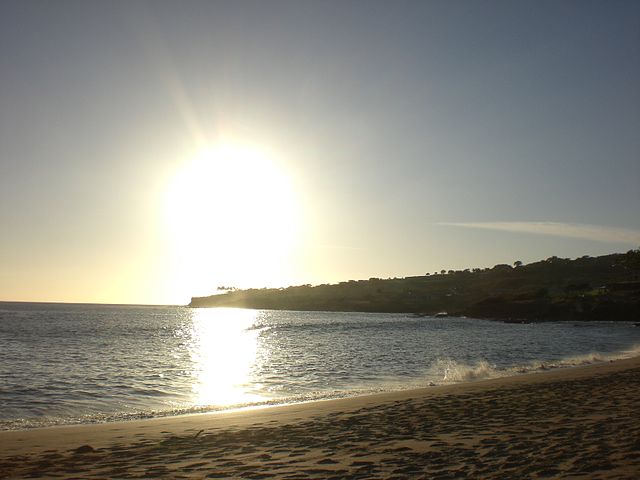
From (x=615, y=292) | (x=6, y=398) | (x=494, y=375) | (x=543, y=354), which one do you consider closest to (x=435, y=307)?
(x=615, y=292)

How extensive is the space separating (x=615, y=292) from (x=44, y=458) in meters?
128

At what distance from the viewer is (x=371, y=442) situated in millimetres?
11797

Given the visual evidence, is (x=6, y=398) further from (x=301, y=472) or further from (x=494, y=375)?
(x=494, y=375)

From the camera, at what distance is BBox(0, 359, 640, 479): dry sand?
9.26 m

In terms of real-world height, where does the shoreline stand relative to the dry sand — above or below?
below

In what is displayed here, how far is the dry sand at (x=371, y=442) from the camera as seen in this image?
30.4 feet

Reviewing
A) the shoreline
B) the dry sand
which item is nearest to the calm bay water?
the shoreline

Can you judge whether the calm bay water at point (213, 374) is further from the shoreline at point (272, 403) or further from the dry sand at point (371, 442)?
the dry sand at point (371, 442)

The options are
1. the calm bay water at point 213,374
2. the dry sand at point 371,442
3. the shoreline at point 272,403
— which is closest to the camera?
the dry sand at point 371,442

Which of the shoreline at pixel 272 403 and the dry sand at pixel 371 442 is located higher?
the dry sand at pixel 371 442

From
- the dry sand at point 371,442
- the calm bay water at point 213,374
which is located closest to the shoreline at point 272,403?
the calm bay water at point 213,374

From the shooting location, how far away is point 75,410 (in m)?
19.5

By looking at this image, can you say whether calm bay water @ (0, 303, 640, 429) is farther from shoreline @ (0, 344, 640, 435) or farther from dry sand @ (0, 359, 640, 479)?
dry sand @ (0, 359, 640, 479)

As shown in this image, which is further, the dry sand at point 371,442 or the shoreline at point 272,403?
the shoreline at point 272,403
